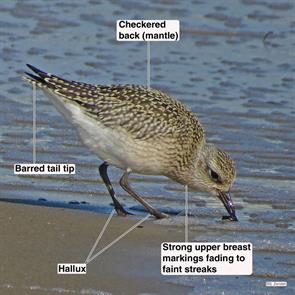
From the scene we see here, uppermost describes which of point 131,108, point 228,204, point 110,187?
point 131,108

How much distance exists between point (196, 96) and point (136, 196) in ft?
10.1

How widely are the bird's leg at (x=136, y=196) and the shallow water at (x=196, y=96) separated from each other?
0.40 feet

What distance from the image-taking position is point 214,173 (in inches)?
449

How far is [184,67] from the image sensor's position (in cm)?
1516

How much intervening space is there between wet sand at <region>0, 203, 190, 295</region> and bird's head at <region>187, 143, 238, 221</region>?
25.2 inches

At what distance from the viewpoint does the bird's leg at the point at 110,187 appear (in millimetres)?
11203

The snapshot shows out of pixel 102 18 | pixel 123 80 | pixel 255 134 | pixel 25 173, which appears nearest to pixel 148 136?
pixel 25 173

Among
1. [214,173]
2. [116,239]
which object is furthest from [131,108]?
[116,239]

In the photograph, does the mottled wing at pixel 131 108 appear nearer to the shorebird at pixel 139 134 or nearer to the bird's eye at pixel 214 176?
the shorebird at pixel 139 134

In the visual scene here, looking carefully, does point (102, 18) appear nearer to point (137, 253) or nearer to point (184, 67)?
point (184, 67)

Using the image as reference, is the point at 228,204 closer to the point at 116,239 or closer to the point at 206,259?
the point at 116,239

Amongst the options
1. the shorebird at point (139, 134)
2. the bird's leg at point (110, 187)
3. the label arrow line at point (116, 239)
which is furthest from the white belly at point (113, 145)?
the label arrow line at point (116, 239)

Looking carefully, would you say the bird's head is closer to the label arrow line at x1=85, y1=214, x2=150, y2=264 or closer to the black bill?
the black bill

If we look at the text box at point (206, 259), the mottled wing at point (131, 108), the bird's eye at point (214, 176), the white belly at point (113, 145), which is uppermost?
the mottled wing at point (131, 108)
